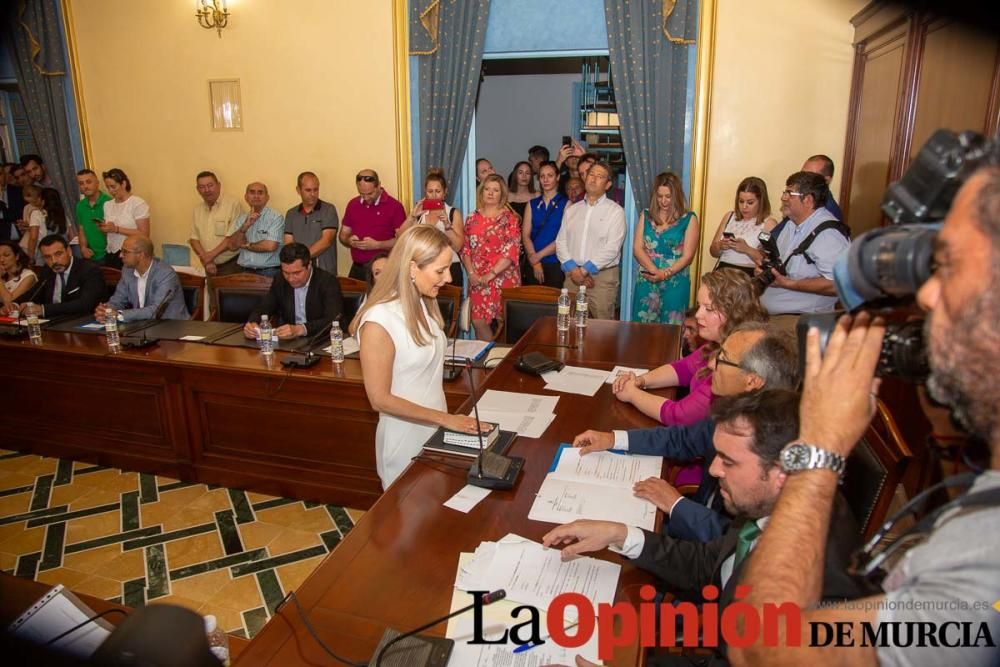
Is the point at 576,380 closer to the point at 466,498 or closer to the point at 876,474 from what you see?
the point at 466,498

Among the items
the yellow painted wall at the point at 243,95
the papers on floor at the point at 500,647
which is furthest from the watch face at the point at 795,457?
the yellow painted wall at the point at 243,95

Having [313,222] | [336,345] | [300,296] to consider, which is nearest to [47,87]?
[313,222]

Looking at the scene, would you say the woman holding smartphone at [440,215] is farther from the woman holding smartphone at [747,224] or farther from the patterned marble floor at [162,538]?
the patterned marble floor at [162,538]

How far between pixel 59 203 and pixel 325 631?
657 centimetres

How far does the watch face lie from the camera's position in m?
0.93

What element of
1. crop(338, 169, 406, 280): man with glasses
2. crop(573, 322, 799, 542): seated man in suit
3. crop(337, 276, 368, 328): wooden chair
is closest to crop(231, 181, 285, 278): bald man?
crop(338, 169, 406, 280): man with glasses

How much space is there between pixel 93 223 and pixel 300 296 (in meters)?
3.25

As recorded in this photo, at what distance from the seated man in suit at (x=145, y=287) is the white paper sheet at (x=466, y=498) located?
9.81ft

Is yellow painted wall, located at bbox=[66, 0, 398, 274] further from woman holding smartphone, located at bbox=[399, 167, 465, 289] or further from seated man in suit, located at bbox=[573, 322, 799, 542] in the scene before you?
seated man in suit, located at bbox=[573, 322, 799, 542]

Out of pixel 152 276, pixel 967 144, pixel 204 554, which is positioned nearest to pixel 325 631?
pixel 967 144

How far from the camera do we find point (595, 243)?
4.53 m

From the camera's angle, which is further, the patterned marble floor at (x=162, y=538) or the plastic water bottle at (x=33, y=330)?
the plastic water bottle at (x=33, y=330)

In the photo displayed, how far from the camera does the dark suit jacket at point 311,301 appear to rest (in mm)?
3738

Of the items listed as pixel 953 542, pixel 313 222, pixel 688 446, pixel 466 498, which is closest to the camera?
pixel 953 542
